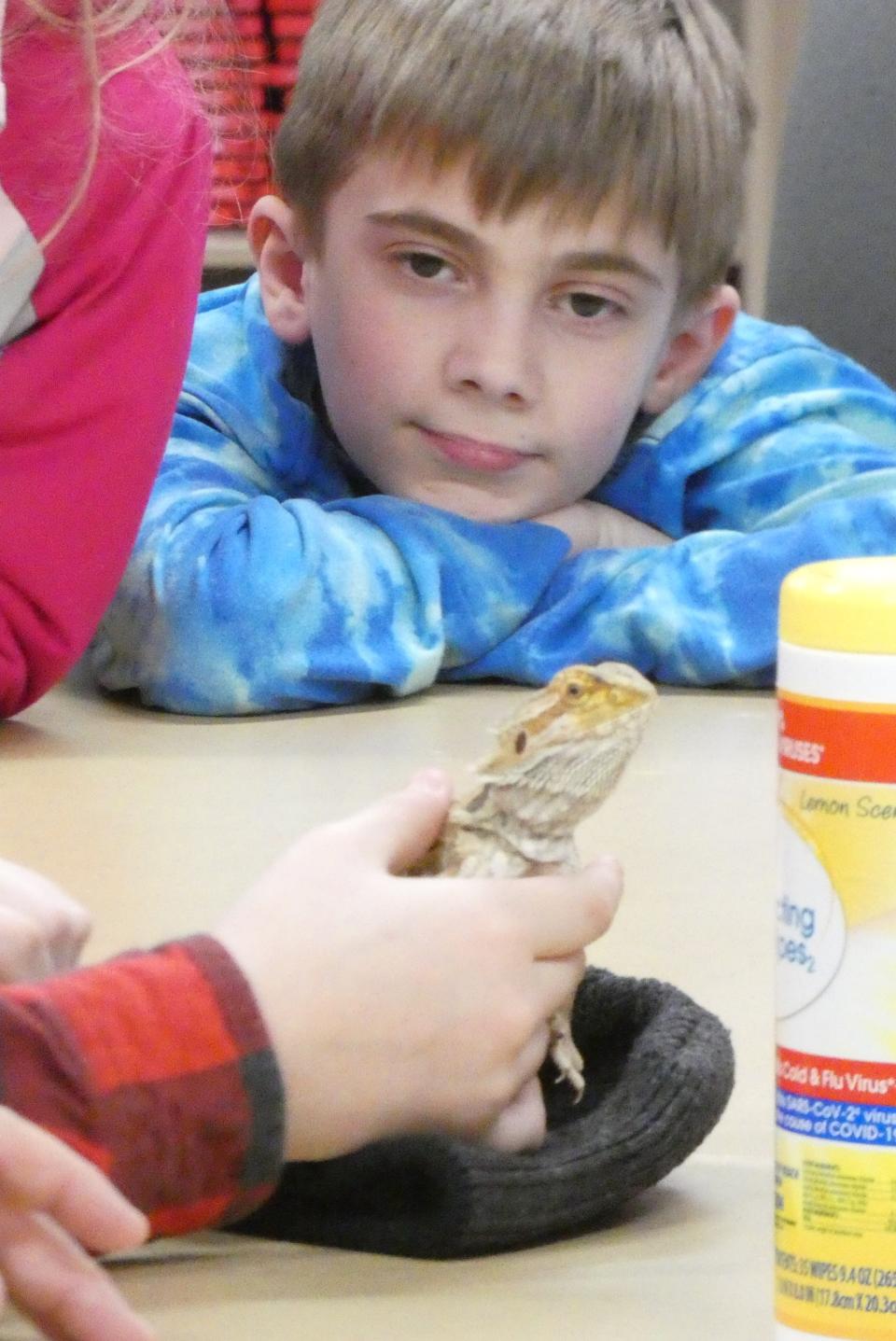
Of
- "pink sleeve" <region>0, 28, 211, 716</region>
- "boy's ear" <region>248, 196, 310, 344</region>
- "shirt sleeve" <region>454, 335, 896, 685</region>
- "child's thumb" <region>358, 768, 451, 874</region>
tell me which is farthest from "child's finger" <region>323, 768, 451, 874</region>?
"boy's ear" <region>248, 196, 310, 344</region>

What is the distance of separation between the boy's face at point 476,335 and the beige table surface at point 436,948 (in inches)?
8.8

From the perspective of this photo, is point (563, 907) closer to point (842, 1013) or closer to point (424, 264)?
point (842, 1013)

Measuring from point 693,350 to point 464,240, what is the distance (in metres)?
0.34

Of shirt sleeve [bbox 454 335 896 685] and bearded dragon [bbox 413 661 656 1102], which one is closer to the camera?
bearded dragon [bbox 413 661 656 1102]

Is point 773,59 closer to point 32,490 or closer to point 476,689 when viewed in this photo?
point 476,689

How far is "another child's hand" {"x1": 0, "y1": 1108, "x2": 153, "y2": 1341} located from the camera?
2.00 ft

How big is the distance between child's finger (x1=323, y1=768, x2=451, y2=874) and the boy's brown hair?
100 cm

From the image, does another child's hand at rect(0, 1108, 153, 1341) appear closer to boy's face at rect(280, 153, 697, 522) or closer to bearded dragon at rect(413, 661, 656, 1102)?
bearded dragon at rect(413, 661, 656, 1102)

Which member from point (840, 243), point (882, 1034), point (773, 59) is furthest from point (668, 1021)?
point (773, 59)

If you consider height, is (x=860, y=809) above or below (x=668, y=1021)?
above

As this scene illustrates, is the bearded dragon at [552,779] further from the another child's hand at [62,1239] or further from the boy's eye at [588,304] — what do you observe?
the boy's eye at [588,304]

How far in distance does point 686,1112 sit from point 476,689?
0.97 metres

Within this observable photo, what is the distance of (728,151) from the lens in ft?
6.35

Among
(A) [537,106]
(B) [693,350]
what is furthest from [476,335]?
(B) [693,350]
